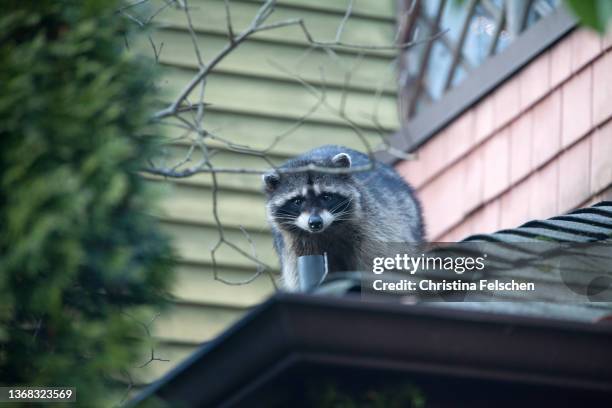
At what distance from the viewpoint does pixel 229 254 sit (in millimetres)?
7129

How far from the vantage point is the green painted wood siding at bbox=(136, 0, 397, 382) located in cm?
706

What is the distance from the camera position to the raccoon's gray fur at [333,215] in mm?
6059

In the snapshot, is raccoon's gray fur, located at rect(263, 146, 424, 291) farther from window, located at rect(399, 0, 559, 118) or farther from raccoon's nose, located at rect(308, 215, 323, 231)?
window, located at rect(399, 0, 559, 118)

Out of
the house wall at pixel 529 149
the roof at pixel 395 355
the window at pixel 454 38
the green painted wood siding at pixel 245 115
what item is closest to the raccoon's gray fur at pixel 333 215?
the house wall at pixel 529 149

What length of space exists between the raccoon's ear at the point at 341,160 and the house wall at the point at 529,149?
0.47m

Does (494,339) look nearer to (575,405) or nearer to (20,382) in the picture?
(575,405)

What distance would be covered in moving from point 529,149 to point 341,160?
113 centimetres

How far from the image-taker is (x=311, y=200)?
624 cm

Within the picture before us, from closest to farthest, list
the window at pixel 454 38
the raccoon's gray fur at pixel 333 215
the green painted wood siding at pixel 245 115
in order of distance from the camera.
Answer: the raccoon's gray fur at pixel 333 215 → the window at pixel 454 38 → the green painted wood siding at pixel 245 115

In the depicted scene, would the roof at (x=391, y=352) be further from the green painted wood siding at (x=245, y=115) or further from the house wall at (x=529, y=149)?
the green painted wood siding at (x=245, y=115)

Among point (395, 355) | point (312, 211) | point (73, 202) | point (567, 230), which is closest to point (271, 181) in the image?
point (312, 211)

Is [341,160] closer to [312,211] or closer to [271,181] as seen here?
[312,211]

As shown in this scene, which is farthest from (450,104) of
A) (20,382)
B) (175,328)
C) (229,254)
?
(20,382)

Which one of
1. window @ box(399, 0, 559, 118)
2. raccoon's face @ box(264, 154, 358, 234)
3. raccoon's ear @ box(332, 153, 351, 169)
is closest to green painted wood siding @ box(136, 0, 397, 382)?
window @ box(399, 0, 559, 118)
